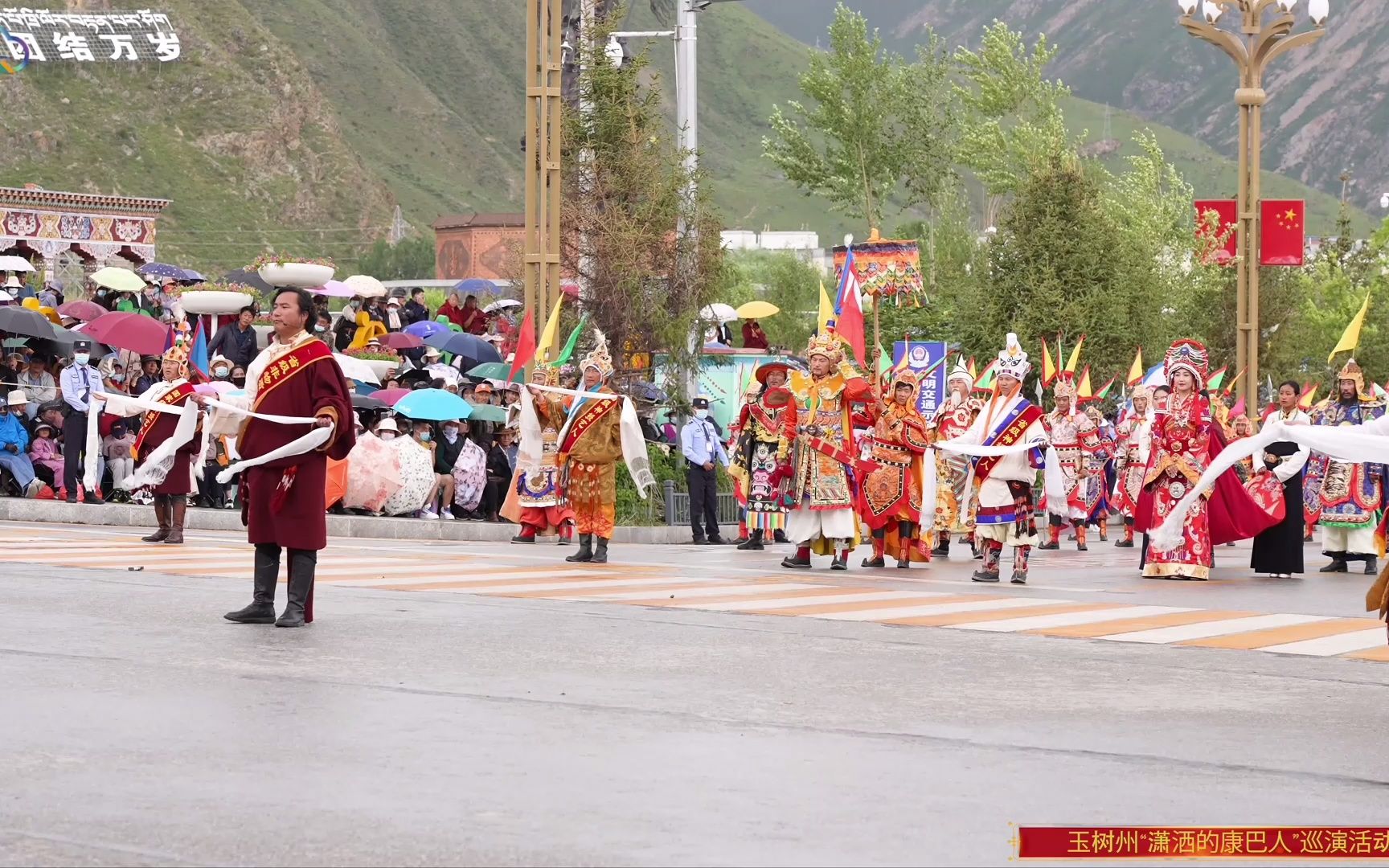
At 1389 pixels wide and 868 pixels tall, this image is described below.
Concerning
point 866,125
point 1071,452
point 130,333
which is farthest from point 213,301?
point 866,125

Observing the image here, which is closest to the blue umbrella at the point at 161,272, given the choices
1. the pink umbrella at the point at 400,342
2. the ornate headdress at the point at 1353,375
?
the pink umbrella at the point at 400,342

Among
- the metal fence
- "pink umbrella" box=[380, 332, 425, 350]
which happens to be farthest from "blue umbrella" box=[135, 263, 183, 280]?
the metal fence

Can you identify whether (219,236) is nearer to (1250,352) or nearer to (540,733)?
(1250,352)

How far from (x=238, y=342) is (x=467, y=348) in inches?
197

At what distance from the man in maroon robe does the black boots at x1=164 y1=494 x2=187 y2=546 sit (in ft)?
25.5

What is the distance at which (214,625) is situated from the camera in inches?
483

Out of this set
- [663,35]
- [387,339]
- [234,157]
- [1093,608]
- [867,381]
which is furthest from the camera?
[234,157]

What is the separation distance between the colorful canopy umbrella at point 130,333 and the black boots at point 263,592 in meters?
15.4

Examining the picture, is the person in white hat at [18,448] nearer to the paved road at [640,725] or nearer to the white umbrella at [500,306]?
the paved road at [640,725]

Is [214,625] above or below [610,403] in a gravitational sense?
below

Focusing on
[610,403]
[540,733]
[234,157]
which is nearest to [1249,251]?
[610,403]

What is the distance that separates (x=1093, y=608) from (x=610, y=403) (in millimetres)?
5420

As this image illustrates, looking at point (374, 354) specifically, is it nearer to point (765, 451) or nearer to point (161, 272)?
point (765, 451)

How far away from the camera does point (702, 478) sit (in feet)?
82.5
